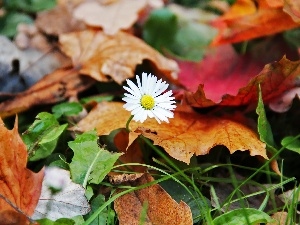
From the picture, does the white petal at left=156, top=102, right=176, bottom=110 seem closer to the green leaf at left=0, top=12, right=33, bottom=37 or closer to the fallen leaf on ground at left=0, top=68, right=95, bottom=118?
the fallen leaf on ground at left=0, top=68, right=95, bottom=118

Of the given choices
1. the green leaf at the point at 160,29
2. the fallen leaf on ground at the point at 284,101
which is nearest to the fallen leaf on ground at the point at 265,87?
the fallen leaf on ground at the point at 284,101

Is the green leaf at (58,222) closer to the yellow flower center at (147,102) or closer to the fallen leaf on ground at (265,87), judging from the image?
the yellow flower center at (147,102)

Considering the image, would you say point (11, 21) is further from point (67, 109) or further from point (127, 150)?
point (127, 150)

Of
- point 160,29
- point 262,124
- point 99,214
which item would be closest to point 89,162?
point 99,214

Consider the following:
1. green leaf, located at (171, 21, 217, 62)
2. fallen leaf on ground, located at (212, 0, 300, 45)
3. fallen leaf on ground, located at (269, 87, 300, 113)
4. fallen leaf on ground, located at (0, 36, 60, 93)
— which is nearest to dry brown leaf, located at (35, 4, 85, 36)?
fallen leaf on ground, located at (0, 36, 60, 93)

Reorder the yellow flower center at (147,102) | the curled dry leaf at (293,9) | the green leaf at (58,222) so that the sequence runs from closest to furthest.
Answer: the green leaf at (58,222)
the yellow flower center at (147,102)
the curled dry leaf at (293,9)
